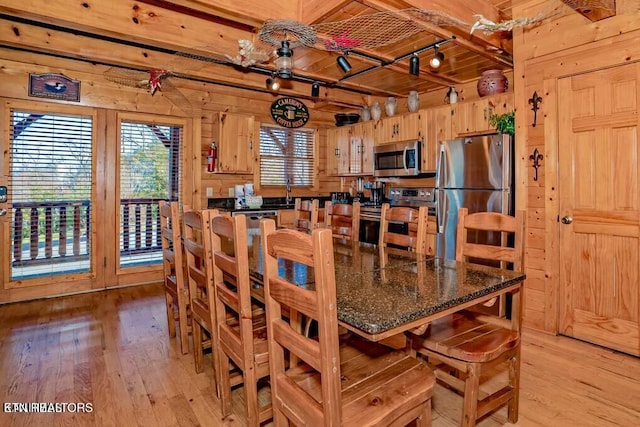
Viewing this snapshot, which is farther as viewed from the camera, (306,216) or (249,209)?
(249,209)

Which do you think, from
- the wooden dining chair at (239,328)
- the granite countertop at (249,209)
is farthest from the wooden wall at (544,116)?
the granite countertop at (249,209)

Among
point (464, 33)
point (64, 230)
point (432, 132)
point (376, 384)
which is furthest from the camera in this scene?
point (432, 132)

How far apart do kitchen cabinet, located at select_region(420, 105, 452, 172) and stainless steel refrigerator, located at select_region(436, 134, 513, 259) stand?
1.41ft

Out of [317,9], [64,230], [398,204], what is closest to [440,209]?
[398,204]

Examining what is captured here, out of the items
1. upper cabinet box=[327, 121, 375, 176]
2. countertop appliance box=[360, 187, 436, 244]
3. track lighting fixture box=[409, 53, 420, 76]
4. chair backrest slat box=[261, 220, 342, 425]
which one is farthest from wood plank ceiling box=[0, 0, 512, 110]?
chair backrest slat box=[261, 220, 342, 425]

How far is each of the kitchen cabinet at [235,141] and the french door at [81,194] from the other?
1.61 feet

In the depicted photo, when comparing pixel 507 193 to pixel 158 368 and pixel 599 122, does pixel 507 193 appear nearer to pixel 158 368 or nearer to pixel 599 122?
pixel 599 122

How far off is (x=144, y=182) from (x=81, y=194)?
2.17ft

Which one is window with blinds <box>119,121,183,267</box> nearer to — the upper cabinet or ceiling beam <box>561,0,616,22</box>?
the upper cabinet

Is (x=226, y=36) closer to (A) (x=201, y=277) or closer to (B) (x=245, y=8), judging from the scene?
(B) (x=245, y=8)

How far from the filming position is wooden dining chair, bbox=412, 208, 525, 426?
59.9 inches

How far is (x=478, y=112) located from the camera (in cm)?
376

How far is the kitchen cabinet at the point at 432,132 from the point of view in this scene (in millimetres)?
4092

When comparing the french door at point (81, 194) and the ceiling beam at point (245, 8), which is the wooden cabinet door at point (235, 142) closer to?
the french door at point (81, 194)
